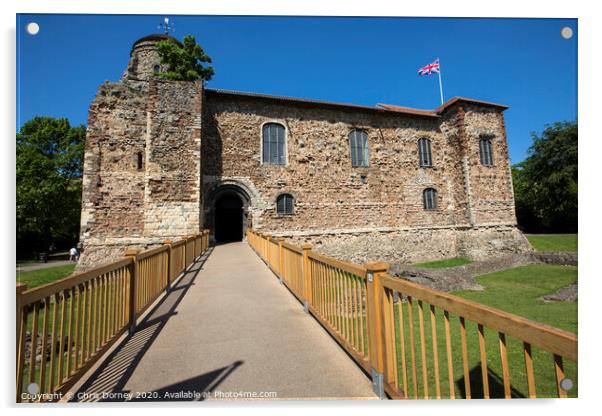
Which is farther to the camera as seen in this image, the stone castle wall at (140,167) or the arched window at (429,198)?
the arched window at (429,198)

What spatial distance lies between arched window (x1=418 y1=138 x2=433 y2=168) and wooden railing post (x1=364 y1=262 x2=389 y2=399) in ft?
56.3

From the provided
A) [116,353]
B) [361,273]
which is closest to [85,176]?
[116,353]

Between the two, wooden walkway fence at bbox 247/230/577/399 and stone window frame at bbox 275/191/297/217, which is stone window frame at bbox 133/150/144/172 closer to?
stone window frame at bbox 275/191/297/217

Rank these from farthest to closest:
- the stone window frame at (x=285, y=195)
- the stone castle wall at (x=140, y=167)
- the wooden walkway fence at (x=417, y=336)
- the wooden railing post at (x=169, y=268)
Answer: the stone window frame at (x=285, y=195) < the stone castle wall at (x=140, y=167) < the wooden railing post at (x=169, y=268) < the wooden walkway fence at (x=417, y=336)

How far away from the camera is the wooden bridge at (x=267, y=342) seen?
1.75 metres

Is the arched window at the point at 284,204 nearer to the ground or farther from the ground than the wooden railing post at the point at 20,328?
farther from the ground

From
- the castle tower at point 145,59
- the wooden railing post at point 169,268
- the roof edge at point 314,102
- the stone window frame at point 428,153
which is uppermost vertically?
the castle tower at point 145,59

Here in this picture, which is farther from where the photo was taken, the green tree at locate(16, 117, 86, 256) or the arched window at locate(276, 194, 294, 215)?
the arched window at locate(276, 194, 294, 215)

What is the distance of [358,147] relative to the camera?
16875 millimetres

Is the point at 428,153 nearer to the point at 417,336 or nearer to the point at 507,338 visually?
the point at 507,338

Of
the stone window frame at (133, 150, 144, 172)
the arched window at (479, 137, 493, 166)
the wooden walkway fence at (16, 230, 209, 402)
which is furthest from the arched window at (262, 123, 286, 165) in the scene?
the arched window at (479, 137, 493, 166)

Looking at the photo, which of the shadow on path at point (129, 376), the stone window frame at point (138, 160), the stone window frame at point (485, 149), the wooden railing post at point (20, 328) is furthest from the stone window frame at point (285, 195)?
the wooden railing post at point (20, 328)

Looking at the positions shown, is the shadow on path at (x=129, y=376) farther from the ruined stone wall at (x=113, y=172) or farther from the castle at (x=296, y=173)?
the ruined stone wall at (x=113, y=172)

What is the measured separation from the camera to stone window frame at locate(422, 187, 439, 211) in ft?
58.1
